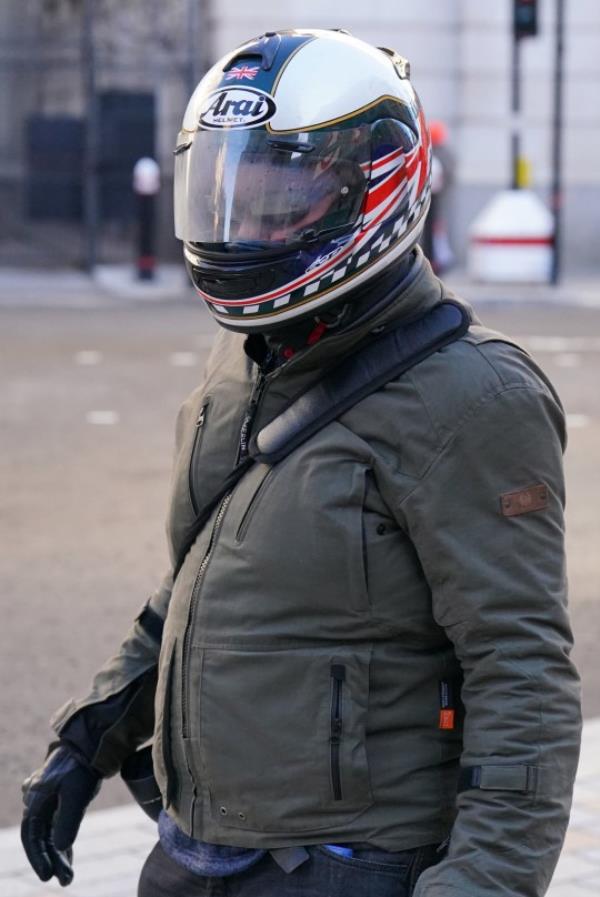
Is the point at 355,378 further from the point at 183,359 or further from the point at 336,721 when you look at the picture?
the point at 183,359

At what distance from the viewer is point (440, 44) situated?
27.6 m

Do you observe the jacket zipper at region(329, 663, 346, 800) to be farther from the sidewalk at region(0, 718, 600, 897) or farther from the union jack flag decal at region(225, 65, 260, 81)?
the sidewalk at region(0, 718, 600, 897)

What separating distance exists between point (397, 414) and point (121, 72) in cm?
2570

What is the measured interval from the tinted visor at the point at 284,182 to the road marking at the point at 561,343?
13.4m

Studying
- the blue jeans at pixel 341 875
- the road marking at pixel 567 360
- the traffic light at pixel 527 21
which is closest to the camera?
the blue jeans at pixel 341 875

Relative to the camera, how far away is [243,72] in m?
2.39

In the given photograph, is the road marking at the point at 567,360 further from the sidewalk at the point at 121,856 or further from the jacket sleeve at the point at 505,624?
the jacket sleeve at the point at 505,624

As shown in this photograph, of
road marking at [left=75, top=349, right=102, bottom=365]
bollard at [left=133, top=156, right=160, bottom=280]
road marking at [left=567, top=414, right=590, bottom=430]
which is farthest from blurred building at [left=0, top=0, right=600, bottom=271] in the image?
road marking at [left=567, top=414, right=590, bottom=430]

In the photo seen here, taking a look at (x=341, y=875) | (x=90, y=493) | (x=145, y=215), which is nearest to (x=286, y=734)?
(x=341, y=875)

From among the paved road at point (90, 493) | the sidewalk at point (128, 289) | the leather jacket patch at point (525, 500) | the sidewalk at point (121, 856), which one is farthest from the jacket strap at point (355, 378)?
the sidewalk at point (128, 289)

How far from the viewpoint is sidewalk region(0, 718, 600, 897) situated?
4324 mm

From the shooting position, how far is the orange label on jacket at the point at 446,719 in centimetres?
234

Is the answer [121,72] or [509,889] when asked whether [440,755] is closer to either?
[509,889]

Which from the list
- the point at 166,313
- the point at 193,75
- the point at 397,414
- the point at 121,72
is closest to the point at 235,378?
the point at 397,414
